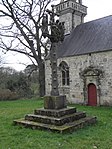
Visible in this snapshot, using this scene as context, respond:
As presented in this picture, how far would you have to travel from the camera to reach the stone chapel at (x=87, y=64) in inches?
626

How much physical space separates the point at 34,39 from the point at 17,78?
20.5ft

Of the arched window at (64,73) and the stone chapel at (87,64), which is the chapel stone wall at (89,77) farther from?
the arched window at (64,73)

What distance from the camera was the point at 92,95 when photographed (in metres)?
16.9

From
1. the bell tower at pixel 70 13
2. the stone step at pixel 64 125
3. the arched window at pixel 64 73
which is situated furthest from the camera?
the bell tower at pixel 70 13

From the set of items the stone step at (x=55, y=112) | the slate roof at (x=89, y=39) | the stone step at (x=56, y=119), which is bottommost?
the stone step at (x=56, y=119)

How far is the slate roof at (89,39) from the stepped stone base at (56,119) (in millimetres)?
8013

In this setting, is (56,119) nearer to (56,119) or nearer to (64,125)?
(56,119)

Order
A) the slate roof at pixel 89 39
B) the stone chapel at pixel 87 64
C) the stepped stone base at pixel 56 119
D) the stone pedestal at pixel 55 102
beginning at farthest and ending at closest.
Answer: the slate roof at pixel 89 39 → the stone chapel at pixel 87 64 → the stone pedestal at pixel 55 102 → the stepped stone base at pixel 56 119

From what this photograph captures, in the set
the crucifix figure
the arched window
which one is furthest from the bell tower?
the crucifix figure

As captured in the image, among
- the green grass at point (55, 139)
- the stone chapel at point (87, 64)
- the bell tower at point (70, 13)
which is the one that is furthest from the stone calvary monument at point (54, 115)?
the bell tower at point (70, 13)

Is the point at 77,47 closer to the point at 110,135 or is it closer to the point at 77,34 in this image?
the point at 77,34

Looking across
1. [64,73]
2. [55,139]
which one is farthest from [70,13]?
[55,139]

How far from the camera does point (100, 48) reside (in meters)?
16.1

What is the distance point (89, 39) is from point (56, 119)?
11.9m
